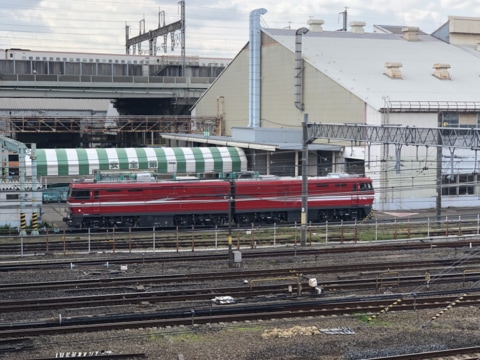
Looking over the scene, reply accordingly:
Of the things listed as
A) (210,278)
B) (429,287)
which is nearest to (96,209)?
(210,278)

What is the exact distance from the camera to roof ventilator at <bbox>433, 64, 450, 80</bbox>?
36219 mm

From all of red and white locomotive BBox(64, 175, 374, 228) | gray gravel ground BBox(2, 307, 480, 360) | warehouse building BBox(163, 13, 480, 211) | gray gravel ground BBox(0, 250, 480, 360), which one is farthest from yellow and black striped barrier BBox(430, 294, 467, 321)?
warehouse building BBox(163, 13, 480, 211)

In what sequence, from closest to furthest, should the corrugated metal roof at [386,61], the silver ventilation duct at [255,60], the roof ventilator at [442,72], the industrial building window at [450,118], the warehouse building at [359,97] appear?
the warehouse building at [359,97]
the industrial building window at [450,118]
the corrugated metal roof at [386,61]
the roof ventilator at [442,72]
the silver ventilation duct at [255,60]

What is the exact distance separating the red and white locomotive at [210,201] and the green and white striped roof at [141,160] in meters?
7.38

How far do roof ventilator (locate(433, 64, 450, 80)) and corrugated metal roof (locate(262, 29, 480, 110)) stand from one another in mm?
309

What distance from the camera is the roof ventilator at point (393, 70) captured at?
35.1 metres

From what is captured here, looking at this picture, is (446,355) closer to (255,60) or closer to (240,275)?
(240,275)

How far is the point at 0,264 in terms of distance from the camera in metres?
18.5

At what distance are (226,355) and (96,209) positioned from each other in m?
14.7

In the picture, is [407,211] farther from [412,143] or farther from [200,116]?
[200,116]

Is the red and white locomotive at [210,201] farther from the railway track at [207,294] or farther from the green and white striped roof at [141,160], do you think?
the railway track at [207,294]

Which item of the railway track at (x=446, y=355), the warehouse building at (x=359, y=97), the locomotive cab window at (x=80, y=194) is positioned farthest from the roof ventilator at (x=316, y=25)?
the railway track at (x=446, y=355)

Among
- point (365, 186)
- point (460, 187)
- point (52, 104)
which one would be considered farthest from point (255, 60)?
point (52, 104)

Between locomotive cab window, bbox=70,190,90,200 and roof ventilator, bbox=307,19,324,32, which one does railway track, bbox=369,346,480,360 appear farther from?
roof ventilator, bbox=307,19,324,32
